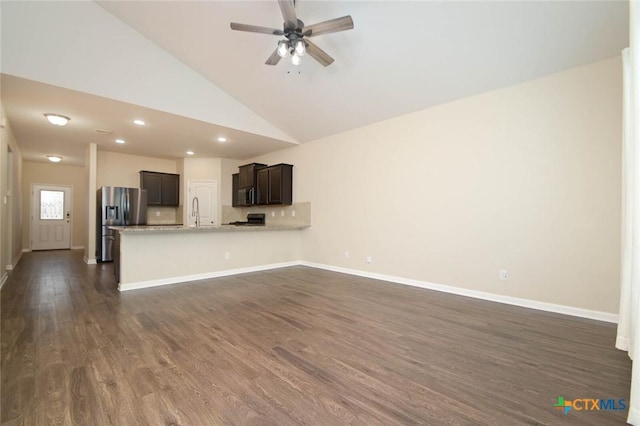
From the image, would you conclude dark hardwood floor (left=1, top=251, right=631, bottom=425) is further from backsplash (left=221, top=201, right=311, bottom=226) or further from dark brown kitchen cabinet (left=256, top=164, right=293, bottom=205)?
dark brown kitchen cabinet (left=256, top=164, right=293, bottom=205)

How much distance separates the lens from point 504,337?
2.54 m

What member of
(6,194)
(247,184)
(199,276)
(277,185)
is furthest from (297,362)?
(6,194)

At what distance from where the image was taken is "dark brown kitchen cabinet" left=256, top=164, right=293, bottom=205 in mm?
6441

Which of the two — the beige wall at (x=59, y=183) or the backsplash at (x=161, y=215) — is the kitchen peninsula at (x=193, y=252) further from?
the beige wall at (x=59, y=183)

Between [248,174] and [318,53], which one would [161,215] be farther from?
[318,53]

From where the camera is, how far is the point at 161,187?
776 cm

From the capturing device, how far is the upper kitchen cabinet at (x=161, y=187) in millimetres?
7539

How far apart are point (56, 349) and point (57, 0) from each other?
4011 millimetres

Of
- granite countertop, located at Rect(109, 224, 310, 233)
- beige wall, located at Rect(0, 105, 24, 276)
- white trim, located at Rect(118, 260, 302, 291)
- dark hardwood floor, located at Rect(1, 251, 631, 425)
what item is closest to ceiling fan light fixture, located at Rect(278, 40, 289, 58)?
dark hardwood floor, located at Rect(1, 251, 631, 425)

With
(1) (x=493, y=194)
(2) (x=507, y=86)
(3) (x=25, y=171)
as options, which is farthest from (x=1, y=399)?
(3) (x=25, y=171)

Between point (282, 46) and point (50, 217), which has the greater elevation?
point (282, 46)

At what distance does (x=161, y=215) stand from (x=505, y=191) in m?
8.28

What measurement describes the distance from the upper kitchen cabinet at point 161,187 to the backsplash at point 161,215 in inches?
12.6

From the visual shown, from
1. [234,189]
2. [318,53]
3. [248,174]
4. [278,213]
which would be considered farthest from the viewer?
[234,189]
